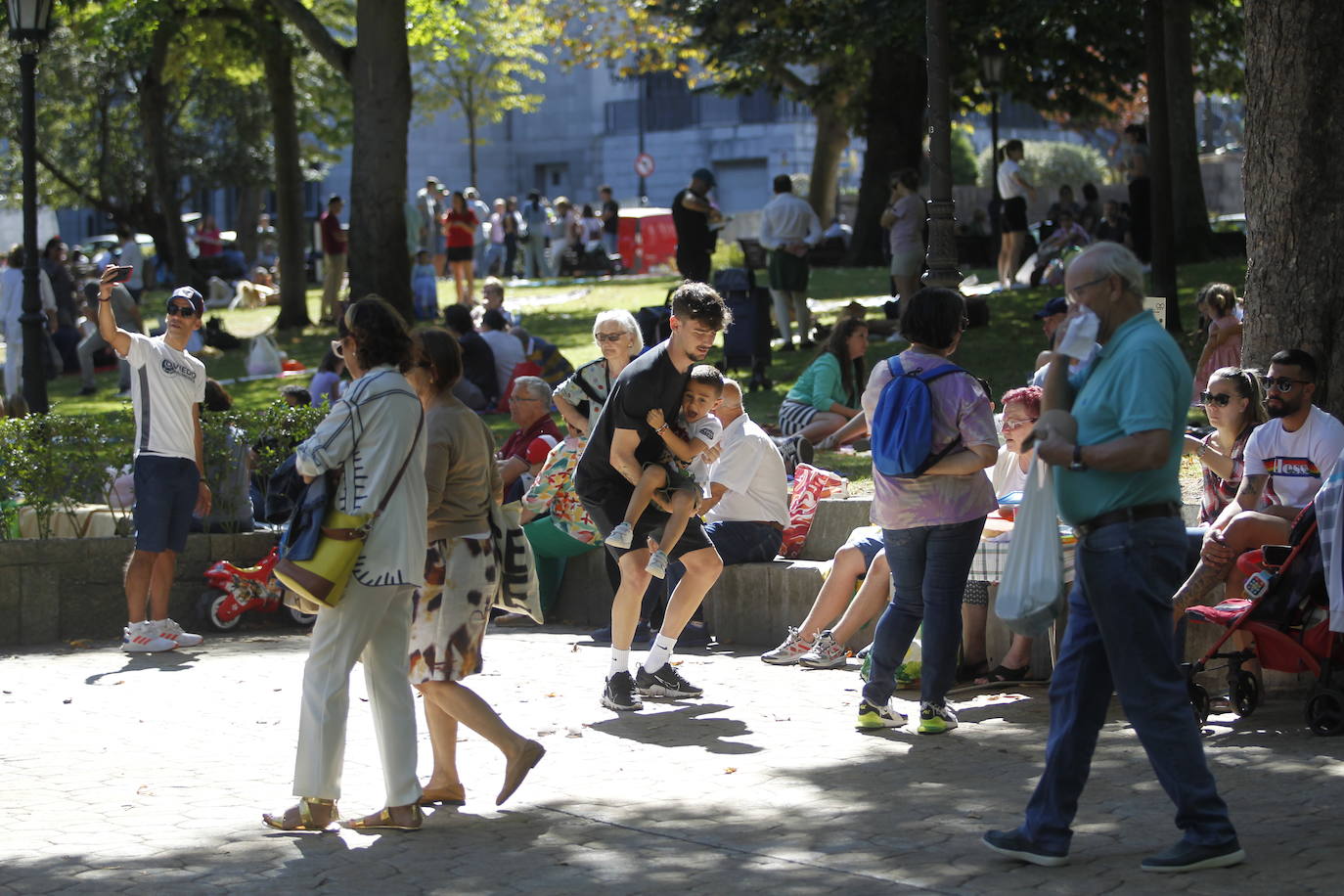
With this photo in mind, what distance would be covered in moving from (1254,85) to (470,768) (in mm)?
5440

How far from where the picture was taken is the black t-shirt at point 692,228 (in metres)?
18.1

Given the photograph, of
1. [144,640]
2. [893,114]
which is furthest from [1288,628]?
[893,114]

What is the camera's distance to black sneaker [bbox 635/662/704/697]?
813 cm

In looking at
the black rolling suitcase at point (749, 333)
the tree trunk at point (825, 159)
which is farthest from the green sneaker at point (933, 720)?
the tree trunk at point (825, 159)

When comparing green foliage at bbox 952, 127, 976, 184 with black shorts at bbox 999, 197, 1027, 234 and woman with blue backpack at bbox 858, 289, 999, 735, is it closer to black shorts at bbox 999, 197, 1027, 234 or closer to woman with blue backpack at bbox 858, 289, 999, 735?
black shorts at bbox 999, 197, 1027, 234

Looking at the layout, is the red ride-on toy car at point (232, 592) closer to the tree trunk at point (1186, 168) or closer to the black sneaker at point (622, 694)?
the black sneaker at point (622, 694)

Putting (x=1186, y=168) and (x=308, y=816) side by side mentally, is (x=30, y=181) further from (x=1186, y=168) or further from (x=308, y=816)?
(x=1186, y=168)

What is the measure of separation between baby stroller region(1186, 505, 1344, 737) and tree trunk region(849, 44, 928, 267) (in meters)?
19.5

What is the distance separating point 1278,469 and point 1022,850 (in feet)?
9.82

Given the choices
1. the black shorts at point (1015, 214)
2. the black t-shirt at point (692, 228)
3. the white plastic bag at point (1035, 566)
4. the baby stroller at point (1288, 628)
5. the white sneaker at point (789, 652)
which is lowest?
the white sneaker at point (789, 652)

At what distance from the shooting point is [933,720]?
23.7ft

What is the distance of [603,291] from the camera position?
91.6 ft

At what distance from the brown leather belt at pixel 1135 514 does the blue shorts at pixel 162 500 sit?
5.86 m

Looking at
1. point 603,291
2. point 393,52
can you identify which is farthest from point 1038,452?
point 603,291
